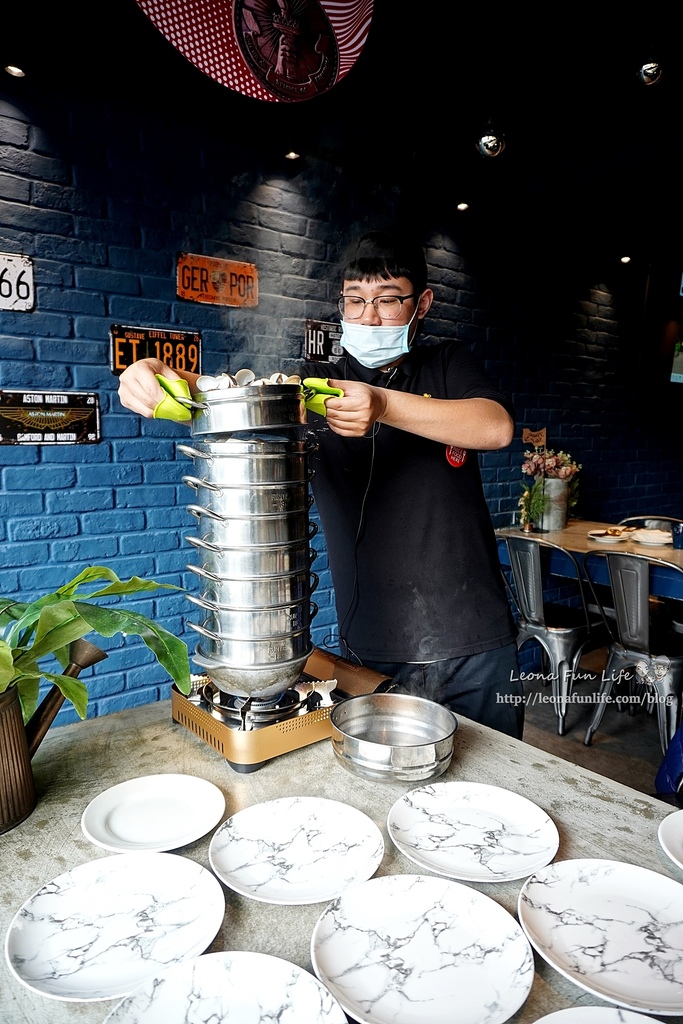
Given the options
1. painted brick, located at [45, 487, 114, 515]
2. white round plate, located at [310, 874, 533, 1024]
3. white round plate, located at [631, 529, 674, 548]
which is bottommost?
white round plate, located at [631, 529, 674, 548]

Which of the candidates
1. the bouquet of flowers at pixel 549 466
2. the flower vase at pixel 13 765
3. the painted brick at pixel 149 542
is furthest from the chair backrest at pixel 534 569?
the flower vase at pixel 13 765

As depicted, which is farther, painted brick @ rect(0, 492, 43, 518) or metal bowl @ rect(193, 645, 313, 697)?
painted brick @ rect(0, 492, 43, 518)

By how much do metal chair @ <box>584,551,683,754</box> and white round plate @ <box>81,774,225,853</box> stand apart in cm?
244

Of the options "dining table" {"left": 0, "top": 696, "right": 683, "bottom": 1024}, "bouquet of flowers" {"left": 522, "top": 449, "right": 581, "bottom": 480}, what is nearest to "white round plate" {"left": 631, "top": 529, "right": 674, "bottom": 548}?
"bouquet of flowers" {"left": 522, "top": 449, "right": 581, "bottom": 480}

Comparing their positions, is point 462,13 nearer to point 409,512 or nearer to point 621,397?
point 409,512

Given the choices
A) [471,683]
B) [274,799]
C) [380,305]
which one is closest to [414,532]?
[471,683]

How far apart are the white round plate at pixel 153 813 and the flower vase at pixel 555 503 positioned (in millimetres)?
3300

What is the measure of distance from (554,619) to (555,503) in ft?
2.68

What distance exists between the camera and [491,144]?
284 centimetres

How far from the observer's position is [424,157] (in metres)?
3.15

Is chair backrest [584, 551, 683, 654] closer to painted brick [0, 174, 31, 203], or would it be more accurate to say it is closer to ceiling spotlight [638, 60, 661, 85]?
ceiling spotlight [638, 60, 661, 85]

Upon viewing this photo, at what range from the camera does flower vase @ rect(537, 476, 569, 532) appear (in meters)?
3.86

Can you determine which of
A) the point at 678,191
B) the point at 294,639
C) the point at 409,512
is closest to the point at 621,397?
the point at 678,191

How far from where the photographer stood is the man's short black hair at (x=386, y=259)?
61.2 inches
